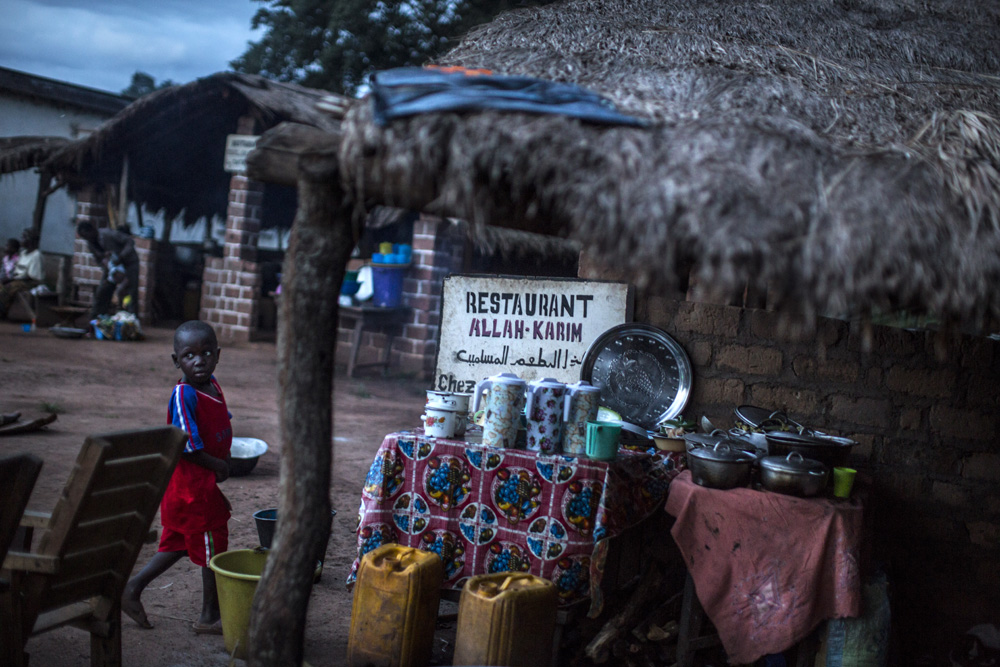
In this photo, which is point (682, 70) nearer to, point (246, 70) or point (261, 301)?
point (261, 301)

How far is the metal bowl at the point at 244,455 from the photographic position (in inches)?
218

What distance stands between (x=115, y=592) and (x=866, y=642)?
2795 mm

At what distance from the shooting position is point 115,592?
8.82 feet

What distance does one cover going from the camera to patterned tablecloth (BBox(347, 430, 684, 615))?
3.24 m

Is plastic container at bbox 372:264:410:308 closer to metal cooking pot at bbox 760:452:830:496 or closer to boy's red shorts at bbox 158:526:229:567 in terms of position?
boy's red shorts at bbox 158:526:229:567

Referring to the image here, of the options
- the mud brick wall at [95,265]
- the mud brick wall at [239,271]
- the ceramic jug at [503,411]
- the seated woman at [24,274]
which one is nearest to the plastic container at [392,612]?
the ceramic jug at [503,411]

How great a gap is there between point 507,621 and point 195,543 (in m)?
1.40

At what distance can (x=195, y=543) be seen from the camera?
3.33 metres

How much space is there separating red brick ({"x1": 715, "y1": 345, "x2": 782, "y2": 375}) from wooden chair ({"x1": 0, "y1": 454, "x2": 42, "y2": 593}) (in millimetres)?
3137

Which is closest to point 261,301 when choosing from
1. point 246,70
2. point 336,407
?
point 336,407

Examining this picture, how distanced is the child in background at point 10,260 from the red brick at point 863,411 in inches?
502

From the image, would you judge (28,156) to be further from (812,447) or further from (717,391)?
(812,447)

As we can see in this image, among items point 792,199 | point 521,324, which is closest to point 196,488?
point 521,324

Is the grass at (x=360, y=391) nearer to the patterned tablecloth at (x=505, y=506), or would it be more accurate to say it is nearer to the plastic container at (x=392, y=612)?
the patterned tablecloth at (x=505, y=506)
